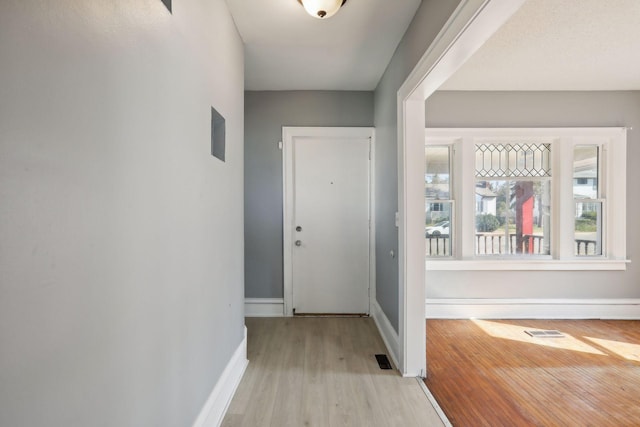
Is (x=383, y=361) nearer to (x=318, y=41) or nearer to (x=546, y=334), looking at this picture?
(x=546, y=334)

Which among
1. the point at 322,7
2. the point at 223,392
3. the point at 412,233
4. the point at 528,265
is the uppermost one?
the point at 322,7

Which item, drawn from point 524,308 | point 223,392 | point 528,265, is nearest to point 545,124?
point 528,265

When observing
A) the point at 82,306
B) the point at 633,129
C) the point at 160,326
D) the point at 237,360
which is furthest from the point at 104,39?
the point at 633,129

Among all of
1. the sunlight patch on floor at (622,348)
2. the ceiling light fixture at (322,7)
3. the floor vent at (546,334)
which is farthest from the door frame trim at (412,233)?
the sunlight patch on floor at (622,348)

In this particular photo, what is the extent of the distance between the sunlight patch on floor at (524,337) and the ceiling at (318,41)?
9.11ft

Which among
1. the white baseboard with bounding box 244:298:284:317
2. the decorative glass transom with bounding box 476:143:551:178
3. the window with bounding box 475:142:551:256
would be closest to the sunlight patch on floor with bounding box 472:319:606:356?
the window with bounding box 475:142:551:256

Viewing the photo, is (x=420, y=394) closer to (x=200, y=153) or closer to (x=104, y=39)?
(x=200, y=153)

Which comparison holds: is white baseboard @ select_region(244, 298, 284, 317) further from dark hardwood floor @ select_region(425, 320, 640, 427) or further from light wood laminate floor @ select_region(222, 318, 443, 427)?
dark hardwood floor @ select_region(425, 320, 640, 427)

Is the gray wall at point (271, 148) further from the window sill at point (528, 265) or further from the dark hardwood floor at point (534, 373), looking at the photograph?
the dark hardwood floor at point (534, 373)

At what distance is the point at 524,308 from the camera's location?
3.59 m

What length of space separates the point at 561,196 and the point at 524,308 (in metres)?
1.31

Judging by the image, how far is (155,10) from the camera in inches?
44.5

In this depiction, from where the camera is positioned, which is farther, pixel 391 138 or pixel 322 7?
pixel 391 138

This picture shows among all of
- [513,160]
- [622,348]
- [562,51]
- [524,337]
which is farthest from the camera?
[513,160]
